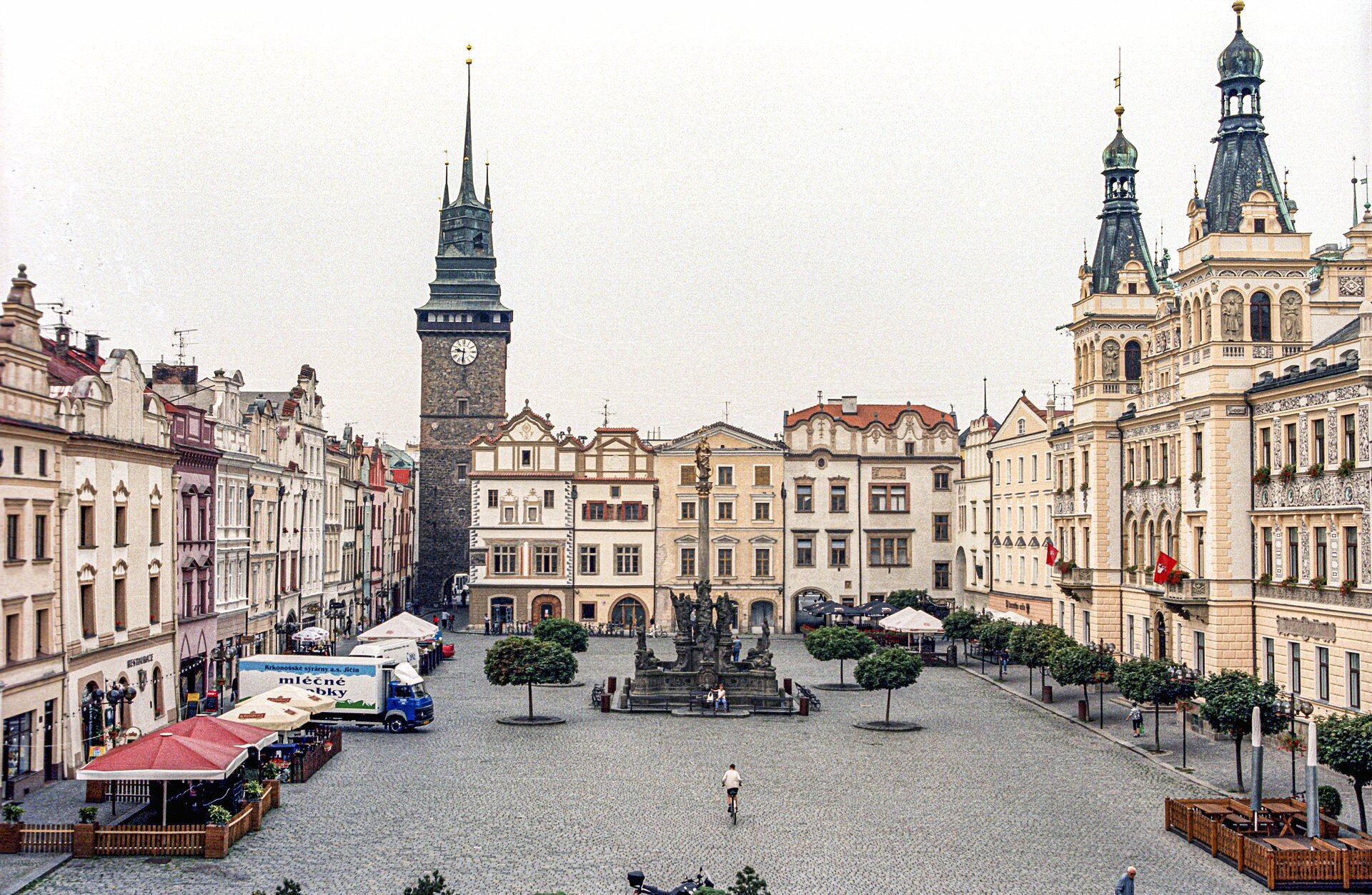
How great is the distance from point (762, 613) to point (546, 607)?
42.2 feet

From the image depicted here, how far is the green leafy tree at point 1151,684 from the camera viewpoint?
123 ft

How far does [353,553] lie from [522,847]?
173 feet

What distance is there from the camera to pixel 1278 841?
25422mm

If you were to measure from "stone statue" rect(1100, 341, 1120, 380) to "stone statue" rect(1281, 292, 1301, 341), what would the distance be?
1310 cm

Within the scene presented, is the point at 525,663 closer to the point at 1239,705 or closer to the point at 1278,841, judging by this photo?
the point at 1239,705

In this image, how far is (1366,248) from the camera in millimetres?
42125

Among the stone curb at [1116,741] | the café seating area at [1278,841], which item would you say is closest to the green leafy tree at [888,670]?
the stone curb at [1116,741]

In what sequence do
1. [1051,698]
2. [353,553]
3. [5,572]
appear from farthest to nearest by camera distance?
[353,553] → [1051,698] → [5,572]

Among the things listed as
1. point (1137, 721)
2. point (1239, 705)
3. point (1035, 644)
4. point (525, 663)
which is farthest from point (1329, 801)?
point (525, 663)

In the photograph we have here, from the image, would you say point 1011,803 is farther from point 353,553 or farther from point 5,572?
point 353,553

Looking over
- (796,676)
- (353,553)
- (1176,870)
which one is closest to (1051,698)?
(796,676)

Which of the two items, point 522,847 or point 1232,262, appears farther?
point 1232,262

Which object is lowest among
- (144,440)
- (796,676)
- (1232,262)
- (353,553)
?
(796,676)

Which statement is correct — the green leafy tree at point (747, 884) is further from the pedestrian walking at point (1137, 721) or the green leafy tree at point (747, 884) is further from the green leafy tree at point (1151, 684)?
the pedestrian walking at point (1137, 721)
